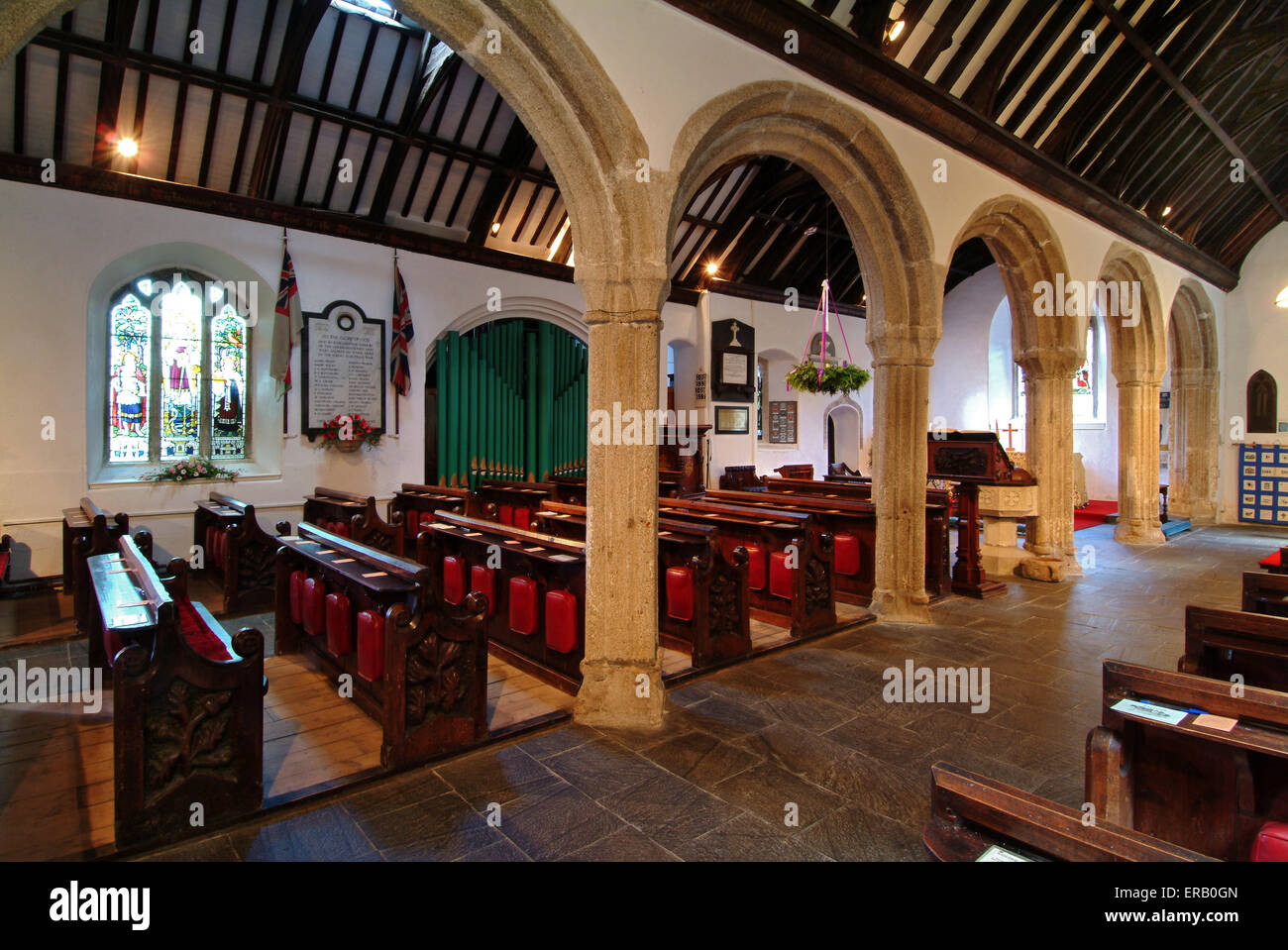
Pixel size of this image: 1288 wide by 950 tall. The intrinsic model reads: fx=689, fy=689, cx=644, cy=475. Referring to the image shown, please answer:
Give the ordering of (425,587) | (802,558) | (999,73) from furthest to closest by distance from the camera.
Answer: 1. (999,73)
2. (802,558)
3. (425,587)

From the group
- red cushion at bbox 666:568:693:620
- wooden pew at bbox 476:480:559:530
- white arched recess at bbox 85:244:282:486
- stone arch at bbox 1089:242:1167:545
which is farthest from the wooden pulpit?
white arched recess at bbox 85:244:282:486

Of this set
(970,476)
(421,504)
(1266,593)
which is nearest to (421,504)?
(421,504)

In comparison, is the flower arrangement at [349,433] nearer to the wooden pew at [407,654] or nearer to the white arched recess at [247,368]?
the white arched recess at [247,368]

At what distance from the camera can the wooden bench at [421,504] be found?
7.07 m

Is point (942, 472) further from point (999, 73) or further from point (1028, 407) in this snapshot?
point (999, 73)

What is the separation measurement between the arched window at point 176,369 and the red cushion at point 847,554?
639 cm

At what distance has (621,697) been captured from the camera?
3.54 m

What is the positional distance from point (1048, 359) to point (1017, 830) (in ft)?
23.2

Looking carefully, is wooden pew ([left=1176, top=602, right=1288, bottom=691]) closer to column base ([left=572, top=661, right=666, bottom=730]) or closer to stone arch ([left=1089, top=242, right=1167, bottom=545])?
column base ([left=572, top=661, right=666, bottom=730])

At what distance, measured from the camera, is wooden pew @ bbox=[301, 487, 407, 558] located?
5894 millimetres

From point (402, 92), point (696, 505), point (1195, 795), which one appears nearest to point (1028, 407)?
point (696, 505)

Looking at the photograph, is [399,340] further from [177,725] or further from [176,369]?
[177,725]

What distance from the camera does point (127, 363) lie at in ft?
22.8
